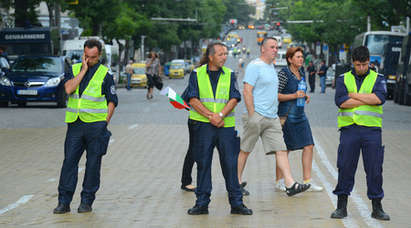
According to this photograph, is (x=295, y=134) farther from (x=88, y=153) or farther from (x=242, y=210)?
(x=88, y=153)

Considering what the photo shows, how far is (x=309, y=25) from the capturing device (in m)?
106

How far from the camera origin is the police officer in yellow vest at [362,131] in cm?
834

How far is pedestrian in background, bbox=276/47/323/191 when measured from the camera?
33.2 ft

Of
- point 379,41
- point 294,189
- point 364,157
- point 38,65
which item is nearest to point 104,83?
point 294,189

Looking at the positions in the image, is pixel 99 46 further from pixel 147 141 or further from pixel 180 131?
pixel 180 131

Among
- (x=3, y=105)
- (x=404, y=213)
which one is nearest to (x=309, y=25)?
(x=3, y=105)

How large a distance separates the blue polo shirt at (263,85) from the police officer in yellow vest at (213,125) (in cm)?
81

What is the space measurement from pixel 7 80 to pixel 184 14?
70.9 meters

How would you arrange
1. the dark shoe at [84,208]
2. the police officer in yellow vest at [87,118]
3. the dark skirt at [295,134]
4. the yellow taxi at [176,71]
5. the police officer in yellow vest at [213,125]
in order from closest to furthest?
the police officer in yellow vest at [213,125]
the police officer in yellow vest at [87,118]
the dark shoe at [84,208]
the dark skirt at [295,134]
the yellow taxi at [176,71]

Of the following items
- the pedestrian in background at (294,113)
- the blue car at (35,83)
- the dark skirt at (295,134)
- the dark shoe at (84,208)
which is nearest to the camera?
the dark shoe at (84,208)

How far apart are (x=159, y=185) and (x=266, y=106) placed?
210 cm

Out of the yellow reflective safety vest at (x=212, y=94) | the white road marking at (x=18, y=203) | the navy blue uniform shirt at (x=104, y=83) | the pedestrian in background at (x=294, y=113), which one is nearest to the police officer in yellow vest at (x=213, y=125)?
the yellow reflective safety vest at (x=212, y=94)

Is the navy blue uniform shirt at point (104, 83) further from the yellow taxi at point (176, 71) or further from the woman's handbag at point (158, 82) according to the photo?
the yellow taxi at point (176, 71)

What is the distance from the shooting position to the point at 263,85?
9445 millimetres
